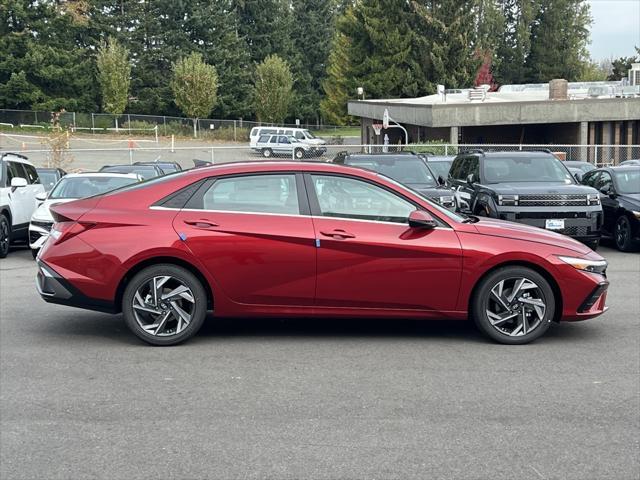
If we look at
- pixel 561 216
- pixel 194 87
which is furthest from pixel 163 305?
pixel 194 87

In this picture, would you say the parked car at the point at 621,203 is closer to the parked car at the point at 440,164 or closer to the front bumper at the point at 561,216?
the front bumper at the point at 561,216

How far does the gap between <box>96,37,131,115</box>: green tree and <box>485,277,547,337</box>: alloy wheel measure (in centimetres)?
6170

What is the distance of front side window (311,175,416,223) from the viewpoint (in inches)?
299

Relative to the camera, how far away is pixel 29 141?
55.5m

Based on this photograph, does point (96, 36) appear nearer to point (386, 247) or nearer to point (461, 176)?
point (461, 176)

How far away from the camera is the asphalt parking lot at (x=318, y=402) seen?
487 centimetres

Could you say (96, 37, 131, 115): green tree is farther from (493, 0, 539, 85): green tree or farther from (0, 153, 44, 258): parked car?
(0, 153, 44, 258): parked car

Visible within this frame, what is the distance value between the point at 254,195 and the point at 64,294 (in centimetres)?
190

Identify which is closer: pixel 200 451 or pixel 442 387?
pixel 200 451

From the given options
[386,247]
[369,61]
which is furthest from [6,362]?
[369,61]

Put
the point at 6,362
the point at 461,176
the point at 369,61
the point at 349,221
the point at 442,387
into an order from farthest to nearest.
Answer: the point at 369,61 → the point at 461,176 → the point at 349,221 → the point at 6,362 → the point at 442,387

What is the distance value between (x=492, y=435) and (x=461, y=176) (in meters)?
11.6

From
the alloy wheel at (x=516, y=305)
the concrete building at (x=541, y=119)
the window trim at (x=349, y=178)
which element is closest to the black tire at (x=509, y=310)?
the alloy wheel at (x=516, y=305)

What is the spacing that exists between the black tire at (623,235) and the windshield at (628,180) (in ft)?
2.26
